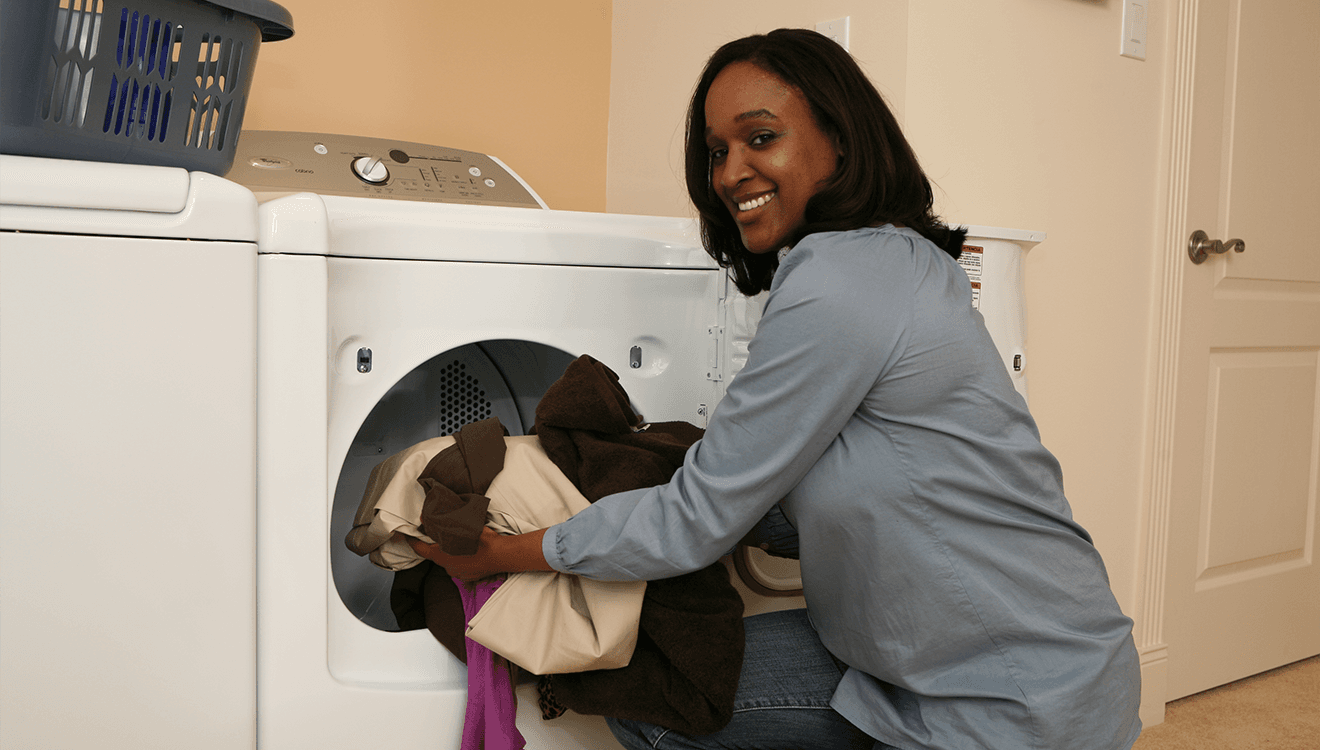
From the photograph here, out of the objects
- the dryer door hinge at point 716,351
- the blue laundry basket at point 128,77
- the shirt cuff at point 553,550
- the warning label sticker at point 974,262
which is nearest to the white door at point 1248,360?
the warning label sticker at point 974,262

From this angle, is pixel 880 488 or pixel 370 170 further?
pixel 370 170

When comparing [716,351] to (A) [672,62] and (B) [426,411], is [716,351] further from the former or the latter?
(A) [672,62]

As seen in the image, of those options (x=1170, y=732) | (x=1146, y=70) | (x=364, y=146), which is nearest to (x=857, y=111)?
(x=364, y=146)

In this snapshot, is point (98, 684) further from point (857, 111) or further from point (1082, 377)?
point (1082, 377)

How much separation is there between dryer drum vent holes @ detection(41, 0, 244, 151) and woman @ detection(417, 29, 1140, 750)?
1.58 feet

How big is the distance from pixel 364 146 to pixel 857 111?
864mm

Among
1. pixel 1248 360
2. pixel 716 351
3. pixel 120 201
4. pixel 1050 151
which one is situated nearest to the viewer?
pixel 120 201

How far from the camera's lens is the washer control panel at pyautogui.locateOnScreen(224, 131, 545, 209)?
134cm

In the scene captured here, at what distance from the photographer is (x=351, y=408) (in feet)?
3.25

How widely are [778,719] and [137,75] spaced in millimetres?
856

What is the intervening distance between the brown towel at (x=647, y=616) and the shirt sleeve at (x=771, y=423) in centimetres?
8

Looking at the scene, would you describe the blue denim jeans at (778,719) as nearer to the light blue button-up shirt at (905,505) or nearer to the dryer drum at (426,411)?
the light blue button-up shirt at (905,505)

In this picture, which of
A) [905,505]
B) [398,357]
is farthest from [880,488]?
[398,357]

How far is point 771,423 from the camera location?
83 cm
